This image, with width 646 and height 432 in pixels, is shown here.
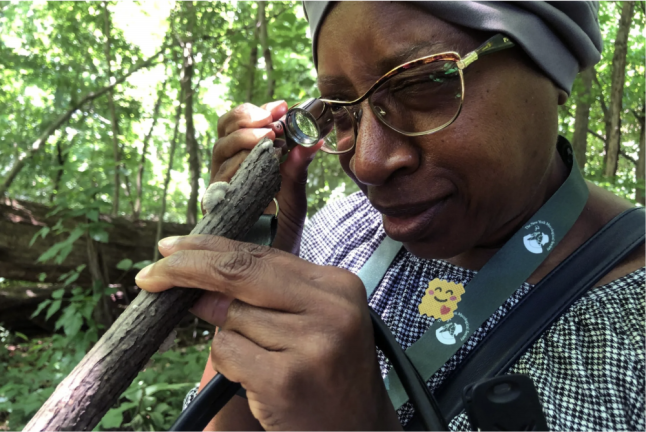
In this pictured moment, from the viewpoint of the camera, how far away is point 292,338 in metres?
0.77

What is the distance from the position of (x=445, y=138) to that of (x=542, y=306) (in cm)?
48

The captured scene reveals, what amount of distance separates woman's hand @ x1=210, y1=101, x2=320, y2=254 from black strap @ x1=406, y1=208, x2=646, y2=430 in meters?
0.83

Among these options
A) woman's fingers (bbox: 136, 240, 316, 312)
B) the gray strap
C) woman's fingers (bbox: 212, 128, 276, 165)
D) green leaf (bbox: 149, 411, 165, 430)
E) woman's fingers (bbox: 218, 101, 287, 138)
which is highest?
woman's fingers (bbox: 218, 101, 287, 138)

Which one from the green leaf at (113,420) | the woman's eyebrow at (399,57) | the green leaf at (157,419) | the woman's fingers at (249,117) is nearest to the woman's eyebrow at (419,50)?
the woman's eyebrow at (399,57)

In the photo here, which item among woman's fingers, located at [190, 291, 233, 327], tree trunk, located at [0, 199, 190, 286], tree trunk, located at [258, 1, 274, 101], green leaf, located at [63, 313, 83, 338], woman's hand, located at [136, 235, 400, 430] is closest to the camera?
woman's hand, located at [136, 235, 400, 430]

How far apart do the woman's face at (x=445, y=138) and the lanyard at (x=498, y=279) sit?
73 millimetres

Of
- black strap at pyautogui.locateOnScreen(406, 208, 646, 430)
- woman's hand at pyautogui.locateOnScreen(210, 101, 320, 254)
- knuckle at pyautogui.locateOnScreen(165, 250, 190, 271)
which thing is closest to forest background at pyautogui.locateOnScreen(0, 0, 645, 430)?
woman's hand at pyautogui.locateOnScreen(210, 101, 320, 254)

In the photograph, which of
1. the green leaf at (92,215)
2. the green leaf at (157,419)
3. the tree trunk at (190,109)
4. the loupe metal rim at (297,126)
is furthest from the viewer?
the tree trunk at (190,109)

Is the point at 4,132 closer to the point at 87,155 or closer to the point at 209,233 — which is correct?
the point at 87,155

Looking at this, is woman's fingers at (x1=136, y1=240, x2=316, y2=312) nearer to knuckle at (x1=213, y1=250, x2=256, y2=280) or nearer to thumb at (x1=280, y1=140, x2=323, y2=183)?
knuckle at (x1=213, y1=250, x2=256, y2=280)

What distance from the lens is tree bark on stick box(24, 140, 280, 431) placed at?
0.80 m

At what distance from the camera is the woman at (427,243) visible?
783 millimetres

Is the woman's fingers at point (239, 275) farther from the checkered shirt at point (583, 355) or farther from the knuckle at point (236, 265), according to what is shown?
the checkered shirt at point (583, 355)

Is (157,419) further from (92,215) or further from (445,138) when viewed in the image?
(445,138)
